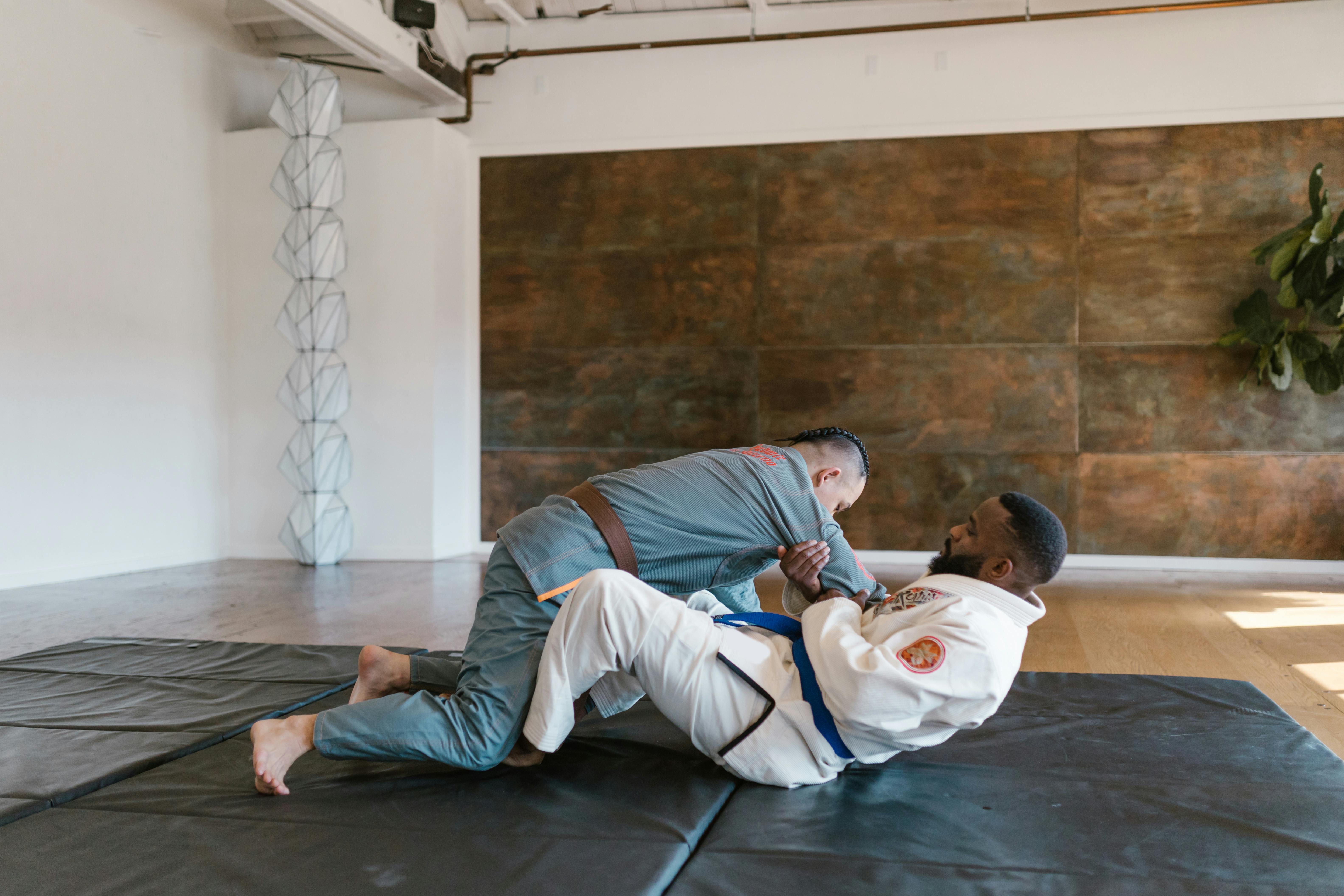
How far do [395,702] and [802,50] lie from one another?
5628mm

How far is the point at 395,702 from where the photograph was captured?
203 cm

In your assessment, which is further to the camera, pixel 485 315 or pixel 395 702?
pixel 485 315

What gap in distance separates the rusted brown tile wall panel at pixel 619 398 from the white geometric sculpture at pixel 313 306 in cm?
109

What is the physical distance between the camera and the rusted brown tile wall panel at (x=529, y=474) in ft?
22.4

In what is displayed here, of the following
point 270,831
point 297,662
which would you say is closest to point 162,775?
point 270,831

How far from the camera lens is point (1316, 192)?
5.54 metres

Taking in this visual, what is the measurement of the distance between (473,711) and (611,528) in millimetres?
470

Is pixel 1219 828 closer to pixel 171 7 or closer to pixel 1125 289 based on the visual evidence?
pixel 1125 289

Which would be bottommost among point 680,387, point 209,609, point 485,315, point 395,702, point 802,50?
point 209,609

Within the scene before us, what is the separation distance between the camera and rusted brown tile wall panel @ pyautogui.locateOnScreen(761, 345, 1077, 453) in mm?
6273

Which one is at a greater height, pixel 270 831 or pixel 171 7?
pixel 171 7

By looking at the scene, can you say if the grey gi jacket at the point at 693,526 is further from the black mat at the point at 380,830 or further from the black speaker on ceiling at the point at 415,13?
the black speaker on ceiling at the point at 415,13

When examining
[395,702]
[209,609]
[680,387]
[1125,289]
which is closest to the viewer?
[395,702]

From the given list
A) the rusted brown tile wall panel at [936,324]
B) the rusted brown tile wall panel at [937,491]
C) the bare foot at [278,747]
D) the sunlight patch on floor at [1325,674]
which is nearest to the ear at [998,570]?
the bare foot at [278,747]
